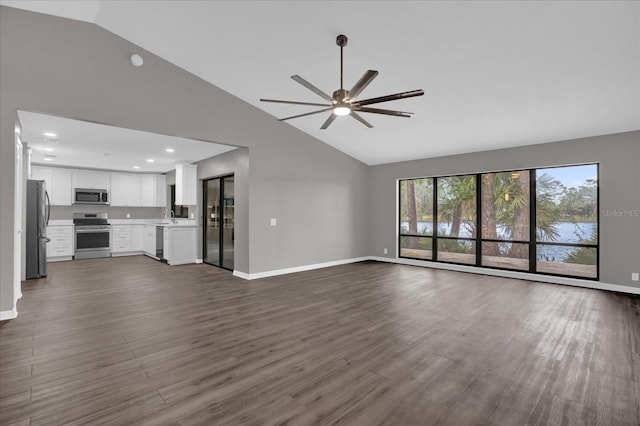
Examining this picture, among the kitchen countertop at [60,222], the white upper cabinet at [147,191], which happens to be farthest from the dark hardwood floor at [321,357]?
the white upper cabinet at [147,191]

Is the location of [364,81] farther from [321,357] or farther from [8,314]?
[8,314]

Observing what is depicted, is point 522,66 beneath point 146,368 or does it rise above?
above

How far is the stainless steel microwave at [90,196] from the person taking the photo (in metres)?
8.13

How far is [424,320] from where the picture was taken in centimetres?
341

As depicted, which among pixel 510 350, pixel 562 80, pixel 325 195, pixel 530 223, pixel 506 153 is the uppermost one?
pixel 562 80

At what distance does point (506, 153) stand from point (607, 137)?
4.59ft

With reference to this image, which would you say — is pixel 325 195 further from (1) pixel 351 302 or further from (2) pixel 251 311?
(2) pixel 251 311

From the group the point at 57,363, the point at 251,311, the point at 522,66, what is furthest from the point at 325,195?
the point at 57,363

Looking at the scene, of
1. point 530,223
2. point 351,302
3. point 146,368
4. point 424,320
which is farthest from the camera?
point 530,223

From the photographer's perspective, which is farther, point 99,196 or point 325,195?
point 99,196

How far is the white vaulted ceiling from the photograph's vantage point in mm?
2959

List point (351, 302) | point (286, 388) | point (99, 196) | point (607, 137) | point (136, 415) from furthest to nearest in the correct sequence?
point (99, 196), point (607, 137), point (351, 302), point (286, 388), point (136, 415)

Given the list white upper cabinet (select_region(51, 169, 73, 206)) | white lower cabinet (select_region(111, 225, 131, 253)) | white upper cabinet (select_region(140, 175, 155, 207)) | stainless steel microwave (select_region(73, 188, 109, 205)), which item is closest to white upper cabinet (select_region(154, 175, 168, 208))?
white upper cabinet (select_region(140, 175, 155, 207))

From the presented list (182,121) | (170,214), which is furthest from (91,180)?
(182,121)
